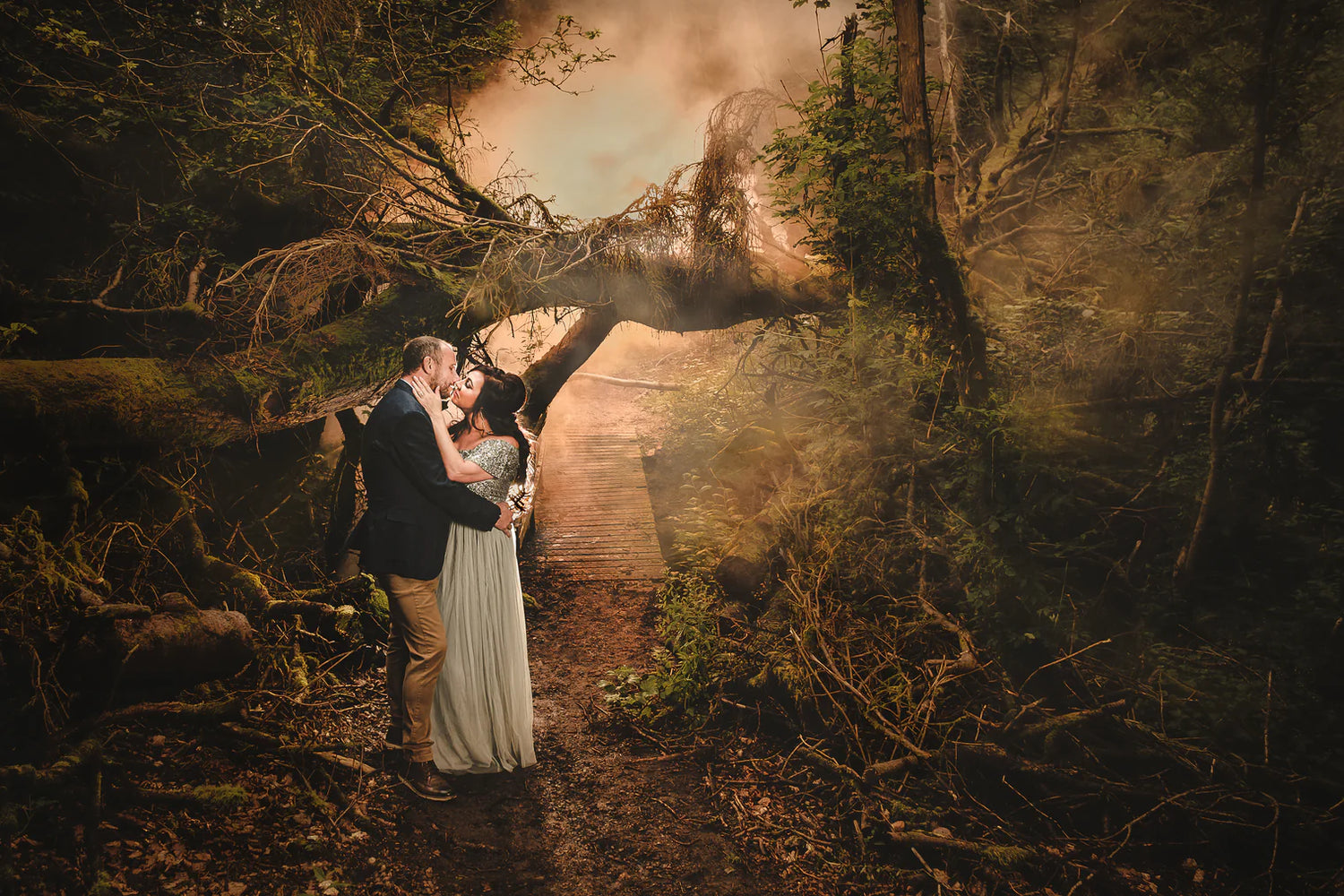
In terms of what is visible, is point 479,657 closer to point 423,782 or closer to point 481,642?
point 481,642

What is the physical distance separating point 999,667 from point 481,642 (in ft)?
Answer: 12.4

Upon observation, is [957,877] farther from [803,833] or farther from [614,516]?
[614,516]

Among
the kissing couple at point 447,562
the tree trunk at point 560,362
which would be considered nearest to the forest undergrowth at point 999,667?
the kissing couple at point 447,562

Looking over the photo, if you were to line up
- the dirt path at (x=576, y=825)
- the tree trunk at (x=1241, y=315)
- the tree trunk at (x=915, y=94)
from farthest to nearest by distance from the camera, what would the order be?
the tree trunk at (x=915, y=94) → the tree trunk at (x=1241, y=315) → the dirt path at (x=576, y=825)

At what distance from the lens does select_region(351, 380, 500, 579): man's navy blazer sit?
3.26 m

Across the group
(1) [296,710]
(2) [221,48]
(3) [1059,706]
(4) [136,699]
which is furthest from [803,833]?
(2) [221,48]

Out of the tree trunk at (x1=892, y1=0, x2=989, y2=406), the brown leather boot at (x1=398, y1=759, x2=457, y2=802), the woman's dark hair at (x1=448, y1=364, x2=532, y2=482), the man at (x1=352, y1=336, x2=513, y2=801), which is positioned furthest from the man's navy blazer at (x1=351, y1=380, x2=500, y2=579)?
the tree trunk at (x1=892, y1=0, x2=989, y2=406)

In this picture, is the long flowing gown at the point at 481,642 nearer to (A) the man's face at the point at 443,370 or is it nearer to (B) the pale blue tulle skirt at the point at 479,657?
(B) the pale blue tulle skirt at the point at 479,657

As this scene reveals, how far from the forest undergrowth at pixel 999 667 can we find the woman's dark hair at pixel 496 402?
2.66 metres

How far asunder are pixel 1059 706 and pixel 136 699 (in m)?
6.13

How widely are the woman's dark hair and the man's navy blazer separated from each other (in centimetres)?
37

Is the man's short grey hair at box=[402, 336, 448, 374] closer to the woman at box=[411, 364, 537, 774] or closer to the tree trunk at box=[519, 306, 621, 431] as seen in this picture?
the woman at box=[411, 364, 537, 774]

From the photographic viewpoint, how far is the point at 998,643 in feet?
14.9

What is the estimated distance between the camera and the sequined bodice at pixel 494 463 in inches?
141
